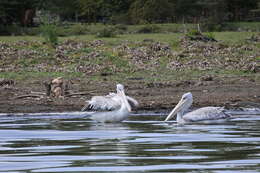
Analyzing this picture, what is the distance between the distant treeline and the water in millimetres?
36276

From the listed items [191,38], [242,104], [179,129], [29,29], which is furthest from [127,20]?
[179,129]

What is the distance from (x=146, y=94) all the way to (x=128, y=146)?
337 inches

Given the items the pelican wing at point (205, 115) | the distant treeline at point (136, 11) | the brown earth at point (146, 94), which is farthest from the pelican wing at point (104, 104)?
the distant treeline at point (136, 11)

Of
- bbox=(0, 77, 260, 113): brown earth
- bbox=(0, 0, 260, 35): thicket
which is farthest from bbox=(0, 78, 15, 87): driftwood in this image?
bbox=(0, 0, 260, 35): thicket

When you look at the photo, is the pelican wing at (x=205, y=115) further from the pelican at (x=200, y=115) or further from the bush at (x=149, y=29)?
the bush at (x=149, y=29)

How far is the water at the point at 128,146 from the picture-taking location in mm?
7797

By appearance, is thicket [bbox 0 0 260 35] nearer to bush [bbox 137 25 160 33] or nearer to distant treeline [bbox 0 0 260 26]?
distant treeline [bbox 0 0 260 26]

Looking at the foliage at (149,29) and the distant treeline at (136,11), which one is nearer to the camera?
the foliage at (149,29)

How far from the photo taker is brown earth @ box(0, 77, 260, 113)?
16297mm

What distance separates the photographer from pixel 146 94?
1817 centimetres

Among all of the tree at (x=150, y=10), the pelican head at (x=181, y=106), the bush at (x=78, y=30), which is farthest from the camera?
the tree at (x=150, y=10)

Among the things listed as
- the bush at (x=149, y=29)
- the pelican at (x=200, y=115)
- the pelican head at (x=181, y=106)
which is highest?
the pelican head at (x=181, y=106)

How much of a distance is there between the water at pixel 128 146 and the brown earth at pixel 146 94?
6.45 ft

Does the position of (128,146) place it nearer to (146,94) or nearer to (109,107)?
(109,107)
